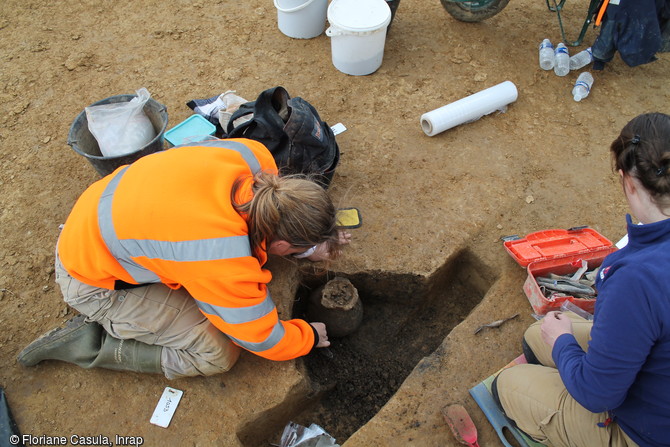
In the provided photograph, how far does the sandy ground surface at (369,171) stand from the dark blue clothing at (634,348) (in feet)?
2.16

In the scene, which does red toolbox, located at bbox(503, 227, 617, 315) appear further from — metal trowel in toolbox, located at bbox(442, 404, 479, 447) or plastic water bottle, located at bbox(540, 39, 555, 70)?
plastic water bottle, located at bbox(540, 39, 555, 70)

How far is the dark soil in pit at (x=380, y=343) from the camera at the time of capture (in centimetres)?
264

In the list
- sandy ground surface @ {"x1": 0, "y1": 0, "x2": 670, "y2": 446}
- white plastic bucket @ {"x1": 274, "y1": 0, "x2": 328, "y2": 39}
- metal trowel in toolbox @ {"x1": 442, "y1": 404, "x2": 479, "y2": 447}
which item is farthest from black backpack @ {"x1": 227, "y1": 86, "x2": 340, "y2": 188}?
white plastic bucket @ {"x1": 274, "y1": 0, "x2": 328, "y2": 39}

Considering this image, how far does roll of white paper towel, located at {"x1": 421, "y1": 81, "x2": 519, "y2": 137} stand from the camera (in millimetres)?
3338

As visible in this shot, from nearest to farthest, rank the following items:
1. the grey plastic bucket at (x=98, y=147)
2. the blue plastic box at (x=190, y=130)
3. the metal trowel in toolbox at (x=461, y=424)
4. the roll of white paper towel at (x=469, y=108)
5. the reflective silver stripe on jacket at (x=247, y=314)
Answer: the reflective silver stripe on jacket at (x=247, y=314) < the metal trowel in toolbox at (x=461, y=424) < the grey plastic bucket at (x=98, y=147) < the blue plastic box at (x=190, y=130) < the roll of white paper towel at (x=469, y=108)

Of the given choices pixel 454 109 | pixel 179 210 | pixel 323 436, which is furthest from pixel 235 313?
pixel 454 109

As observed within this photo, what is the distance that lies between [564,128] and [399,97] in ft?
4.12

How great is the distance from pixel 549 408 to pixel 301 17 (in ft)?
11.6

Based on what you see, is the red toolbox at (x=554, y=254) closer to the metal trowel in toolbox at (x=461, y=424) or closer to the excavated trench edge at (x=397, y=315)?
the excavated trench edge at (x=397, y=315)

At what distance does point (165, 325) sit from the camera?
226 cm

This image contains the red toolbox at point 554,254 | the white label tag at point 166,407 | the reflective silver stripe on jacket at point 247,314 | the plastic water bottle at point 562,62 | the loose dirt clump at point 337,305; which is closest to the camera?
the reflective silver stripe on jacket at point 247,314

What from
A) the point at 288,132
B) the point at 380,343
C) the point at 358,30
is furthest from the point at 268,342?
the point at 358,30

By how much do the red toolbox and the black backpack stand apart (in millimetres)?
1201

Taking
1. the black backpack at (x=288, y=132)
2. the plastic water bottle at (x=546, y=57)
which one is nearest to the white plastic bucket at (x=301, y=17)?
the black backpack at (x=288, y=132)
